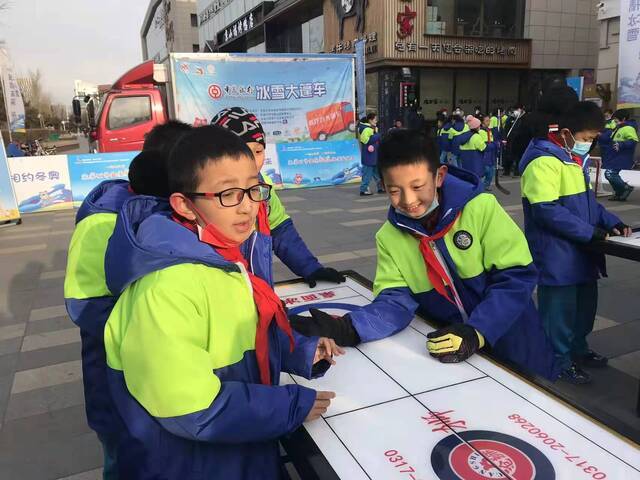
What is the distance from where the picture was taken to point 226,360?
1.26m

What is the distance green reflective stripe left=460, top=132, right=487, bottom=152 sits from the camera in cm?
995

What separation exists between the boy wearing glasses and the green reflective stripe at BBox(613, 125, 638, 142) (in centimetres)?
971

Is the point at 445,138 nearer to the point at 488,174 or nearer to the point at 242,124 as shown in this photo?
the point at 488,174

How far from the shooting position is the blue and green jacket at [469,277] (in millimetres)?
1838

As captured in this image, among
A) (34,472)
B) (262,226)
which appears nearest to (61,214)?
(34,472)

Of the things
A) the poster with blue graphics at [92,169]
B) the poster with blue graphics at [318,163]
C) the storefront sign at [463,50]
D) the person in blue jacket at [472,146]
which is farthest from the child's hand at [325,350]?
the storefront sign at [463,50]

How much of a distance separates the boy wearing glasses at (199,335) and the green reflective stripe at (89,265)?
33 centimetres

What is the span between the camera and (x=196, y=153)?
129 cm

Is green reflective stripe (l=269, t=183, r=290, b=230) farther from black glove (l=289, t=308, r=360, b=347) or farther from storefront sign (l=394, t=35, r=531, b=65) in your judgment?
storefront sign (l=394, t=35, r=531, b=65)

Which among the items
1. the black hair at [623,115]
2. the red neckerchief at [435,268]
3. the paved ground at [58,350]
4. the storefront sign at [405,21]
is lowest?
the paved ground at [58,350]

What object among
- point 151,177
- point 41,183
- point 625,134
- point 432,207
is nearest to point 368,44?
point 625,134

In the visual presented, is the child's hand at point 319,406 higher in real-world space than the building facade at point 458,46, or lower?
lower

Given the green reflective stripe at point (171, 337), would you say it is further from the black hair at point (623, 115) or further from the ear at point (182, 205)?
the black hair at point (623, 115)

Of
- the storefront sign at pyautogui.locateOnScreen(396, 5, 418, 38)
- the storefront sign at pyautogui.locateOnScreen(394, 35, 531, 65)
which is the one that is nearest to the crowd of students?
the storefront sign at pyautogui.locateOnScreen(396, 5, 418, 38)
